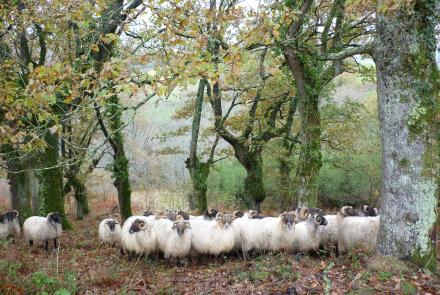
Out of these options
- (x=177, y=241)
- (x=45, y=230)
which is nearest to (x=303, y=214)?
(x=177, y=241)

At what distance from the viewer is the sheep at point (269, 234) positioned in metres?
11.8

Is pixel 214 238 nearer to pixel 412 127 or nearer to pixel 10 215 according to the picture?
pixel 412 127

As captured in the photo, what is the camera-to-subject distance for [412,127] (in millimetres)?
7891

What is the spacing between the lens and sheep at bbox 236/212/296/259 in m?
11.8

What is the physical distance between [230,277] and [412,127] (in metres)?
4.63

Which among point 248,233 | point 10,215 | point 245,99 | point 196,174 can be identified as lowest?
point 248,233

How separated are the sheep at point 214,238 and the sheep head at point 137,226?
1374mm

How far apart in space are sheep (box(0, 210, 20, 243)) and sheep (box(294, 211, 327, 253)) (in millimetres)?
9962

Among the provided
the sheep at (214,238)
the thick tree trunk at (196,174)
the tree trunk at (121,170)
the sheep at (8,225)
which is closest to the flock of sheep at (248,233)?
the sheep at (214,238)

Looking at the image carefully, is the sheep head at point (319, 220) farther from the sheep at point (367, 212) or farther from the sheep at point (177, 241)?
the sheep at point (177, 241)

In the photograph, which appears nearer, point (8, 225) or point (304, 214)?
point (304, 214)

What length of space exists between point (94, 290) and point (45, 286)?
988 millimetres

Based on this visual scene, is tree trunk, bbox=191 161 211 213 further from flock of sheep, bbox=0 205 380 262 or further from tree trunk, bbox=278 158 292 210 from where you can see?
flock of sheep, bbox=0 205 380 262

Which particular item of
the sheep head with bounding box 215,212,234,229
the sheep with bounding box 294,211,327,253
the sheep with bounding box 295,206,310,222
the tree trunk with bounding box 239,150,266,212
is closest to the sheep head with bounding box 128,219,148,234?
the sheep head with bounding box 215,212,234,229
